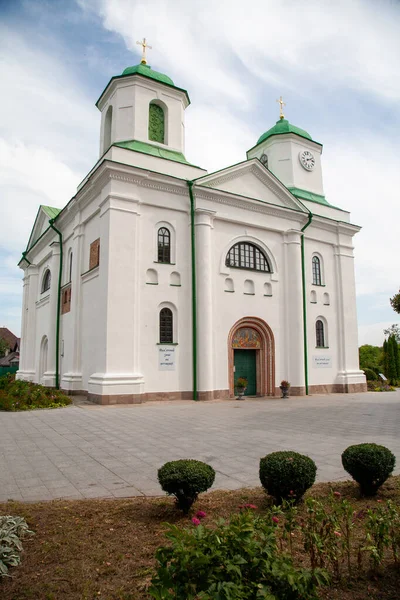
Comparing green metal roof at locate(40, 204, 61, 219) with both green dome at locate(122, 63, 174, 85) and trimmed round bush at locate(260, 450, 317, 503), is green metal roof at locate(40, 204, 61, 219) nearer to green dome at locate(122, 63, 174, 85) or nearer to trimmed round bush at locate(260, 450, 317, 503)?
green dome at locate(122, 63, 174, 85)

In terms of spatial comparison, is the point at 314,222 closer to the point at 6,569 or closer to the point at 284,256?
the point at 284,256

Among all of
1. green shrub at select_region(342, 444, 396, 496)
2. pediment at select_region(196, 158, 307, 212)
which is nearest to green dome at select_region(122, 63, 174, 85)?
pediment at select_region(196, 158, 307, 212)

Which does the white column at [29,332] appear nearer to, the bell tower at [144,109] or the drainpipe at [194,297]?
the bell tower at [144,109]

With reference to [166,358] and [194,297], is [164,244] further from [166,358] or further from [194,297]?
[166,358]

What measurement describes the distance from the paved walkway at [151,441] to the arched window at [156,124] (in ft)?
39.2

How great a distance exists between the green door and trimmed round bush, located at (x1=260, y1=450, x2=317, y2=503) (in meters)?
15.1

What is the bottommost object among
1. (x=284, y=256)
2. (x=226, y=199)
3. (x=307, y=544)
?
(x=307, y=544)

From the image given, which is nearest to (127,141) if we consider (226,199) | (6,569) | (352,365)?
(226,199)

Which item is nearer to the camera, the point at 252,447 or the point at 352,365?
the point at 252,447

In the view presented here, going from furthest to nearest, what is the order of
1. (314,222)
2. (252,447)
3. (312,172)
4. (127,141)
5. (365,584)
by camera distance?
(312,172)
(314,222)
(127,141)
(252,447)
(365,584)

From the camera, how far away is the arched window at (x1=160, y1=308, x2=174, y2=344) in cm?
1733

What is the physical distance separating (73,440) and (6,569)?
584 centimetres

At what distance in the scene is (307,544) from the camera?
3.20 meters

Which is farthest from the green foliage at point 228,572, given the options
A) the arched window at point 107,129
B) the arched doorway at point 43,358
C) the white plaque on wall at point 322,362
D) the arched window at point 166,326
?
the arched doorway at point 43,358
